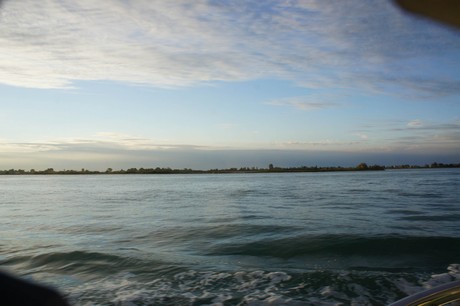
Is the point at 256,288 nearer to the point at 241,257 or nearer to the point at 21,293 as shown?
the point at 241,257

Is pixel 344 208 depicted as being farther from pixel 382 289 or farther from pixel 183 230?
pixel 382 289

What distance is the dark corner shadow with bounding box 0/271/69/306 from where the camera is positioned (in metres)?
0.95

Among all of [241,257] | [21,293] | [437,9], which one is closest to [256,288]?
[241,257]

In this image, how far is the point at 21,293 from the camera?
3.14ft

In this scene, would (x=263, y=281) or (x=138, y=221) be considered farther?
(x=138, y=221)

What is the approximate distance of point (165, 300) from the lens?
5.54 meters

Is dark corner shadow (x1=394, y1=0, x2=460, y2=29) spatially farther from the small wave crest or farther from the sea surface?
the small wave crest

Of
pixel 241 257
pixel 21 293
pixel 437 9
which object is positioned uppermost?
pixel 437 9

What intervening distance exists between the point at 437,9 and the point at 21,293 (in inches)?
49.8

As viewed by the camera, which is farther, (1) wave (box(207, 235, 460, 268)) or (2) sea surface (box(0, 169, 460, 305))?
(1) wave (box(207, 235, 460, 268))

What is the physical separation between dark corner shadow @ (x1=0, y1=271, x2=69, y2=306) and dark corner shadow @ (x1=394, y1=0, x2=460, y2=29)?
117cm

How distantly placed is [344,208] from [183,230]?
8.07 metres

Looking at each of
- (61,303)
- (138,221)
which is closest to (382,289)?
(61,303)

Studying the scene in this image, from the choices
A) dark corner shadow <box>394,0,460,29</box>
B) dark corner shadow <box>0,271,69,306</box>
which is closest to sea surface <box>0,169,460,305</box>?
dark corner shadow <box>0,271,69,306</box>
